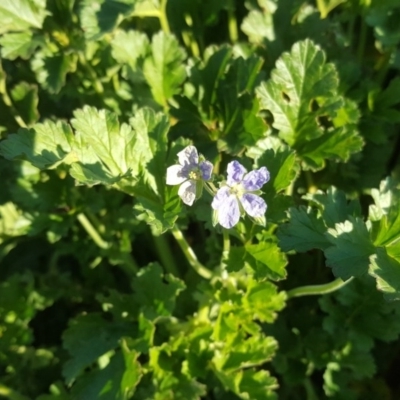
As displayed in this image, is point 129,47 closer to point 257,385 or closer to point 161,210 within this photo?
point 161,210

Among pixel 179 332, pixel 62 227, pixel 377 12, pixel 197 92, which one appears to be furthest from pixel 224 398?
pixel 377 12

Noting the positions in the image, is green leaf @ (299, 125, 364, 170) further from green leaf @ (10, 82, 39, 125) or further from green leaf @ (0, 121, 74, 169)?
green leaf @ (10, 82, 39, 125)

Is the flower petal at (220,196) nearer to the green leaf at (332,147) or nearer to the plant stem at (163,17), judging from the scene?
the green leaf at (332,147)

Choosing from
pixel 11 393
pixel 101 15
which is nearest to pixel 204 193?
pixel 101 15

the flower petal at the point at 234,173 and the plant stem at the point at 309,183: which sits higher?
the flower petal at the point at 234,173

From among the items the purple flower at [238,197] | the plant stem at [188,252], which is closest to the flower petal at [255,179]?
the purple flower at [238,197]
